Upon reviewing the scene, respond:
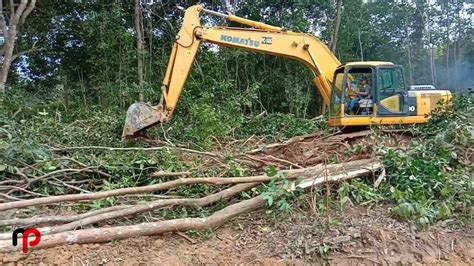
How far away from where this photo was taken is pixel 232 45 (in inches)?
323

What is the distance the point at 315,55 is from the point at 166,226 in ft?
18.2

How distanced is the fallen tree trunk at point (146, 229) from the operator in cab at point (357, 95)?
368 cm

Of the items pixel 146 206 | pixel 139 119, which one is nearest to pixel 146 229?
pixel 146 206

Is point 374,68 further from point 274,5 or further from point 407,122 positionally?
point 274,5

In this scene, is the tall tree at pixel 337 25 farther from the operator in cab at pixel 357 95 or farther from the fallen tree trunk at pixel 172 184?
the fallen tree trunk at pixel 172 184

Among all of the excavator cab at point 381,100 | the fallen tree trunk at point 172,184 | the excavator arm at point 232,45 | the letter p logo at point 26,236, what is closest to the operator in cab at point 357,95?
the excavator cab at point 381,100

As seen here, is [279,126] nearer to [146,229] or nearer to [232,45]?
[232,45]

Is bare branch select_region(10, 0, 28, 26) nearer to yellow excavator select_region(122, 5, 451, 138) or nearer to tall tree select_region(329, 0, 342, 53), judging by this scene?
yellow excavator select_region(122, 5, 451, 138)

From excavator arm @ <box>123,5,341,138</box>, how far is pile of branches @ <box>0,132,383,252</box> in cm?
286

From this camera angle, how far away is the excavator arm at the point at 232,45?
7.82 m

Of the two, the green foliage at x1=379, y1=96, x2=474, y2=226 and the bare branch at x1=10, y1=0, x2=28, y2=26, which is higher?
the bare branch at x1=10, y1=0, x2=28, y2=26

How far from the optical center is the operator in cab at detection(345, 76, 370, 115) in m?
7.82

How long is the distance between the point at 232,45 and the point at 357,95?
2534 mm

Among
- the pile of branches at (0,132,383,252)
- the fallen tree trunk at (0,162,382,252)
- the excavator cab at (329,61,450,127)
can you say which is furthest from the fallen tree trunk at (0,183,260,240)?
the excavator cab at (329,61,450,127)
